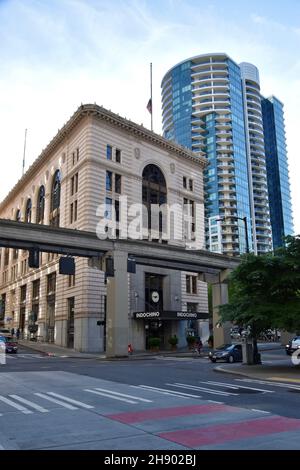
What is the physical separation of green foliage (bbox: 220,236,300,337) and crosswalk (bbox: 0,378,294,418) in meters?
6.01

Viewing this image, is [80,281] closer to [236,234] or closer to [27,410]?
[27,410]

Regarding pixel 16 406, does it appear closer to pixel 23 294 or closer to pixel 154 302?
pixel 154 302

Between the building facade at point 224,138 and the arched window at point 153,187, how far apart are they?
77.0m

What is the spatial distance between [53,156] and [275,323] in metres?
45.9

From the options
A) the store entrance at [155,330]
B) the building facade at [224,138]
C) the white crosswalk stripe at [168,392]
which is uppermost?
the building facade at [224,138]

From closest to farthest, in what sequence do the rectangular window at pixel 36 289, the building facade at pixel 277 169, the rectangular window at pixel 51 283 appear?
the rectangular window at pixel 51 283 < the rectangular window at pixel 36 289 < the building facade at pixel 277 169

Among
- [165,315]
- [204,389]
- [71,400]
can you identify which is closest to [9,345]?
[165,315]

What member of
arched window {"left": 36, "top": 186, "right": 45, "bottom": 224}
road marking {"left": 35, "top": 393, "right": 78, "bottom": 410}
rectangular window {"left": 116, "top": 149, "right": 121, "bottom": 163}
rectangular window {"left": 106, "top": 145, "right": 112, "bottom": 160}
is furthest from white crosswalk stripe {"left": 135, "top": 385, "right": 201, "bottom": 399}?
arched window {"left": 36, "top": 186, "right": 45, "bottom": 224}

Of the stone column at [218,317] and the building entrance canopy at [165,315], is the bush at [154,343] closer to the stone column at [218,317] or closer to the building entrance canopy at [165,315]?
the building entrance canopy at [165,315]

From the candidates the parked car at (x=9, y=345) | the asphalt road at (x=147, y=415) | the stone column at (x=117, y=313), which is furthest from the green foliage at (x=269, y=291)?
the parked car at (x=9, y=345)

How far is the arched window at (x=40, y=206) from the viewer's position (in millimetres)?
67125
